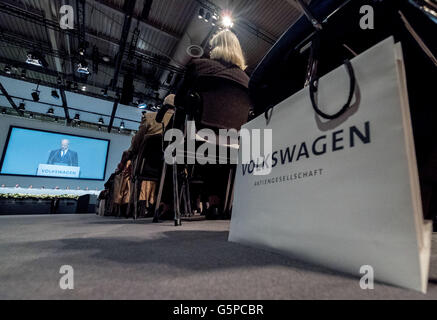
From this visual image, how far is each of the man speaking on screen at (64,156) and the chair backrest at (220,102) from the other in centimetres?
824

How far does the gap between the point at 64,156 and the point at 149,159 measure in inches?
294

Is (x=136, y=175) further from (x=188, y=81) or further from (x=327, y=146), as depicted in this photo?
(x=327, y=146)

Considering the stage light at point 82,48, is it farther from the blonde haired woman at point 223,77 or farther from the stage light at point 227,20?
the blonde haired woman at point 223,77

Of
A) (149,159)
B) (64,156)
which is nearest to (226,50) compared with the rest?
(149,159)

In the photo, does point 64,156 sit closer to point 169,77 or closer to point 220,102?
point 169,77

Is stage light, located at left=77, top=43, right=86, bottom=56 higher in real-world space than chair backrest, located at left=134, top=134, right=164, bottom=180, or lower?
higher

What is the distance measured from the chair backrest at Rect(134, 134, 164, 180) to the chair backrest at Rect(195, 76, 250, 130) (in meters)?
0.72

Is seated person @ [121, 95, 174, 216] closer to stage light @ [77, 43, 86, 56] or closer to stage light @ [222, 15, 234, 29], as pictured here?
stage light @ [222, 15, 234, 29]

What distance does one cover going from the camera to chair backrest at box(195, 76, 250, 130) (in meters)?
1.22

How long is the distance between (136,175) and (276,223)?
162cm

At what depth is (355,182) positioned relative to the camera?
42cm

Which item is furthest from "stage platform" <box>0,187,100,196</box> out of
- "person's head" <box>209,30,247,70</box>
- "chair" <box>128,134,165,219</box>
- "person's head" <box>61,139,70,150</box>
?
"person's head" <box>209,30,247,70</box>

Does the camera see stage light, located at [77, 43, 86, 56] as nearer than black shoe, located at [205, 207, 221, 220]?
No

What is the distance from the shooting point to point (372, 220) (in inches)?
15.2
